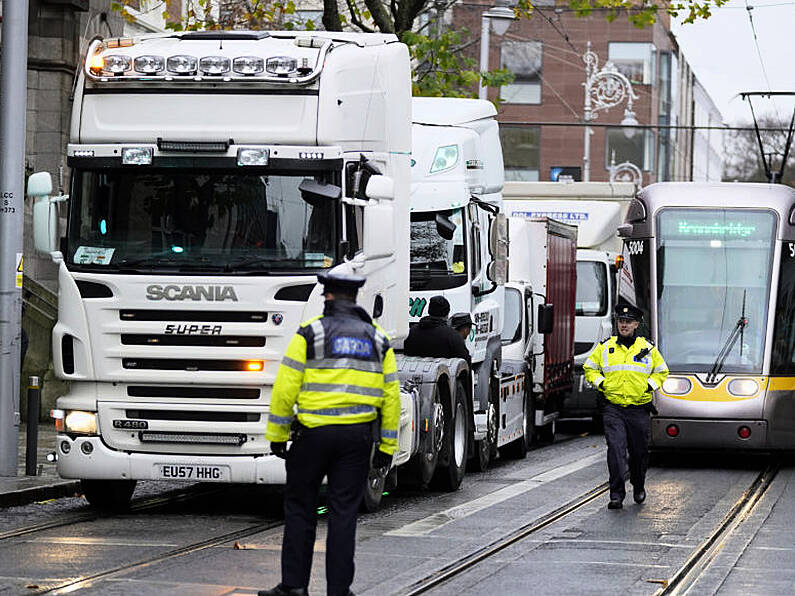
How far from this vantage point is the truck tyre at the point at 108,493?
44.5ft

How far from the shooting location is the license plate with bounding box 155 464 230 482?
41.5ft

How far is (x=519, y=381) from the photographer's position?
20594 mm

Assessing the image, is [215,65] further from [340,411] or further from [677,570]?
[677,570]

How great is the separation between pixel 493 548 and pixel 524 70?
5907cm

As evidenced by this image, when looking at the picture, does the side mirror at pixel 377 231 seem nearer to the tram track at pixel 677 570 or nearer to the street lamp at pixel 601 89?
the tram track at pixel 677 570

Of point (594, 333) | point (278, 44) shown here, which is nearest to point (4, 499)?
point (278, 44)

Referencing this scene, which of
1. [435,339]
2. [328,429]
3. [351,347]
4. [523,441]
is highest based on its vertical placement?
[351,347]

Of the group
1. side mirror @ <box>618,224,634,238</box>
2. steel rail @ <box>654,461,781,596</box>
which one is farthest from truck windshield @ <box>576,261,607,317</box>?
steel rail @ <box>654,461,781,596</box>

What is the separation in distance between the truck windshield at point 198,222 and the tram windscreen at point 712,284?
7619 millimetres

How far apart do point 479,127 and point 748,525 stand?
6.87m

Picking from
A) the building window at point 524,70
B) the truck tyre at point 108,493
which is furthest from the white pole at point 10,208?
the building window at point 524,70

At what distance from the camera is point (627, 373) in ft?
48.2

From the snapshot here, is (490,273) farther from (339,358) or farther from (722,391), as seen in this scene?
(339,358)

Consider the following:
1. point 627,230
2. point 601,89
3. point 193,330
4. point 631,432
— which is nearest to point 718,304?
point 627,230
